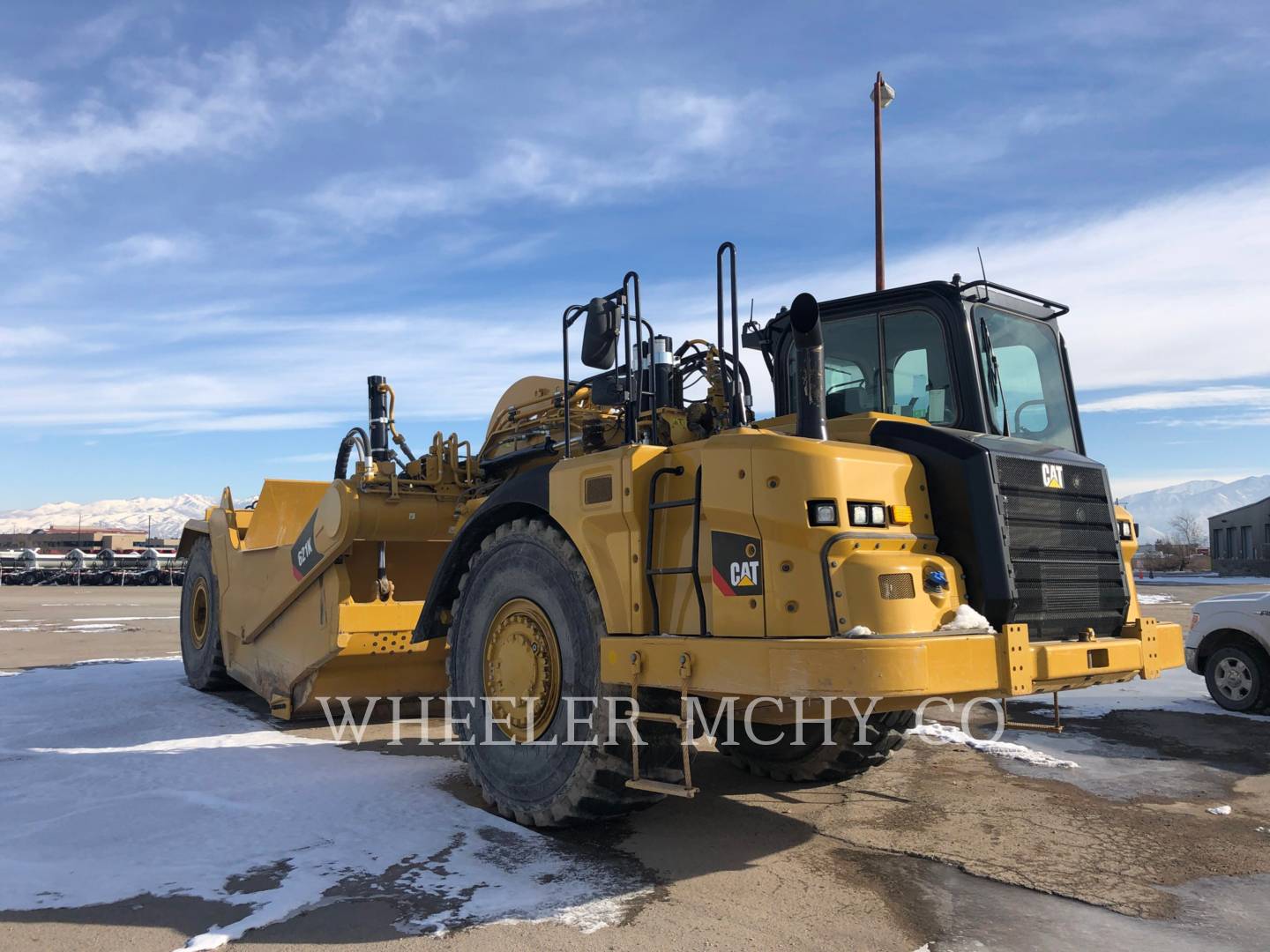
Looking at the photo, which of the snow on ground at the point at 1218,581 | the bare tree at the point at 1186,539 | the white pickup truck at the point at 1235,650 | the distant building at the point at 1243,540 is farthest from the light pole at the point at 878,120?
the bare tree at the point at 1186,539

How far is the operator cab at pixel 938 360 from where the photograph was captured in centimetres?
479

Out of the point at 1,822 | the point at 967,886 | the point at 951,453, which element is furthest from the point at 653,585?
the point at 1,822

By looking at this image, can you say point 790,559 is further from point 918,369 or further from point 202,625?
point 202,625

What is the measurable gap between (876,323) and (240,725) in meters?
5.62

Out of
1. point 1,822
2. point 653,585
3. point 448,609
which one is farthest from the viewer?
point 448,609

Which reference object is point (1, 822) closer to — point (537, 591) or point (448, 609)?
point (448, 609)

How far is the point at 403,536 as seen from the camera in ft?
23.7

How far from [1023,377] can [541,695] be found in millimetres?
3025

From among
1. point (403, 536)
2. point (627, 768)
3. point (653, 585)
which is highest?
point (403, 536)

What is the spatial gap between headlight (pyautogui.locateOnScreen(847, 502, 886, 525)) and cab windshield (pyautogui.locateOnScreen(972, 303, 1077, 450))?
1228 millimetres

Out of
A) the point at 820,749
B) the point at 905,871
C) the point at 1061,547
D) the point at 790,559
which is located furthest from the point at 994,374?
the point at 905,871

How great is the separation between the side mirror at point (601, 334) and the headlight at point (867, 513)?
4.81ft

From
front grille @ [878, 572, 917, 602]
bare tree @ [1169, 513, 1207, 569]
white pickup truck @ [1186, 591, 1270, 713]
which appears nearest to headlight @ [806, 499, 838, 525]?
front grille @ [878, 572, 917, 602]

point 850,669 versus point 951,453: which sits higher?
point 951,453
